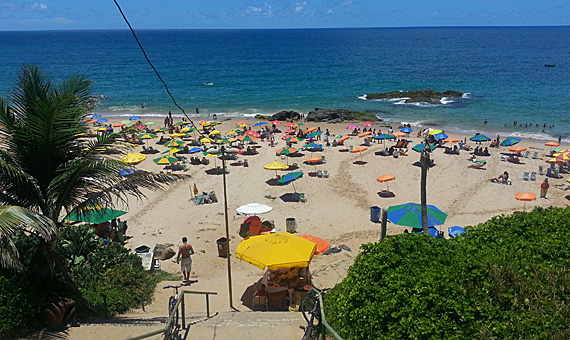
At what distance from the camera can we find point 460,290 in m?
5.33

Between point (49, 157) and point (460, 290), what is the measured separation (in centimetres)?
669

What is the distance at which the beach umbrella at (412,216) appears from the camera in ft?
46.0

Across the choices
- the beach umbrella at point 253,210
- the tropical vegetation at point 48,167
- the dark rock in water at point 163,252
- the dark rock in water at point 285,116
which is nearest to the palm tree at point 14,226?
the tropical vegetation at point 48,167

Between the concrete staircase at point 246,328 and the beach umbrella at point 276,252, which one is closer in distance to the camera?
the concrete staircase at point 246,328

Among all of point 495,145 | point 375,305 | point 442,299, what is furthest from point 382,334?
point 495,145

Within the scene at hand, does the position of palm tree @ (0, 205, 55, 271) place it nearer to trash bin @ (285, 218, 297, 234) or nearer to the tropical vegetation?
the tropical vegetation

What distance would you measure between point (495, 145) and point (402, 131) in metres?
5.94

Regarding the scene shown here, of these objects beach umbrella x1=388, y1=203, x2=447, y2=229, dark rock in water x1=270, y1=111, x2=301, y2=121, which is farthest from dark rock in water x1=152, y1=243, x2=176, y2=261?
dark rock in water x1=270, y1=111, x2=301, y2=121

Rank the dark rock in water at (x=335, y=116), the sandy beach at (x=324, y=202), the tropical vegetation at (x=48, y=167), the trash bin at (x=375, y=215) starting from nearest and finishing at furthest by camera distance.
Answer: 1. the tropical vegetation at (x=48, y=167)
2. the sandy beach at (x=324, y=202)
3. the trash bin at (x=375, y=215)
4. the dark rock in water at (x=335, y=116)

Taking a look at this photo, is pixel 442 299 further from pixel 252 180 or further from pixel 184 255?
pixel 252 180

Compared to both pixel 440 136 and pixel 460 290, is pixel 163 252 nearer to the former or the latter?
pixel 460 290

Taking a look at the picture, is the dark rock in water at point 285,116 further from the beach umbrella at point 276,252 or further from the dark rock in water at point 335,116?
the beach umbrella at point 276,252

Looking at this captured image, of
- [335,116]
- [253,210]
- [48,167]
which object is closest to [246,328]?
[48,167]

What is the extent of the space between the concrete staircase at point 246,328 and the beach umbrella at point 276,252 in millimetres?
1960
